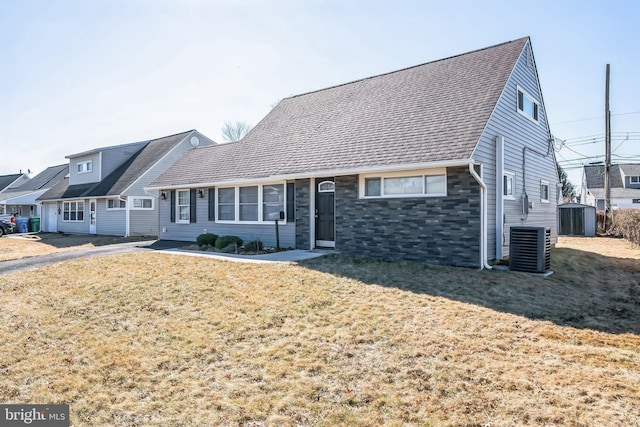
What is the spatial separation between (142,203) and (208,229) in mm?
8576

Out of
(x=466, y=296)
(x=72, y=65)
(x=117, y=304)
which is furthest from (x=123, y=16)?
(x=466, y=296)

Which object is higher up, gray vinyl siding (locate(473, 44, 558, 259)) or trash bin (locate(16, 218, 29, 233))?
gray vinyl siding (locate(473, 44, 558, 259))

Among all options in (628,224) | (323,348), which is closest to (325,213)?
(323,348)

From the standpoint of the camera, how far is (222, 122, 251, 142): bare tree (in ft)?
127

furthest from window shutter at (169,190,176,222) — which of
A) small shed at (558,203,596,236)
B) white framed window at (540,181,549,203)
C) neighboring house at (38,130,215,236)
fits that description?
small shed at (558,203,596,236)

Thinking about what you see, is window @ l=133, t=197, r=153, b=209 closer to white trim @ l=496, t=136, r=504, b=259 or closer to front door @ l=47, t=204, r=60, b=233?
front door @ l=47, t=204, r=60, b=233

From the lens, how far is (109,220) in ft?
73.3

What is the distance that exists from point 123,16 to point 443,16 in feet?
29.0

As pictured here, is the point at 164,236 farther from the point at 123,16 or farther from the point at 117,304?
the point at 117,304

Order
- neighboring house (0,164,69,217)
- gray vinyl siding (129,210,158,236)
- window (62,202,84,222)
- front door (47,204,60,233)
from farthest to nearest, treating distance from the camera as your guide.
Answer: neighboring house (0,164,69,217) < front door (47,204,60,233) < window (62,202,84,222) < gray vinyl siding (129,210,158,236)

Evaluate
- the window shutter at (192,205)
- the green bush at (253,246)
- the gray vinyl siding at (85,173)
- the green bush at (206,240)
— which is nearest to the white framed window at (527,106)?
the green bush at (253,246)

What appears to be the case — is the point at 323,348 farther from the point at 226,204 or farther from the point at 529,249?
the point at 226,204

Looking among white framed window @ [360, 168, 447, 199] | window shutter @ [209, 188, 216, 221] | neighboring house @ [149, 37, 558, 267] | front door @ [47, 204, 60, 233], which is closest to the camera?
neighboring house @ [149, 37, 558, 267]

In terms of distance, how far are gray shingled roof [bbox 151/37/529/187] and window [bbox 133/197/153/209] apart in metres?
5.31
